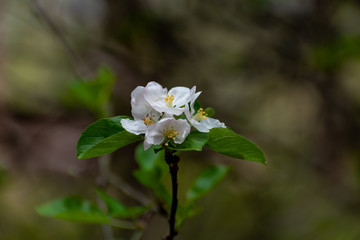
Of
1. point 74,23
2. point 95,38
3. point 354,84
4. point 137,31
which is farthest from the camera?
point 354,84

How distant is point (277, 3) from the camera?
10.5 ft

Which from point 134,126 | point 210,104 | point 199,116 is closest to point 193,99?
point 199,116

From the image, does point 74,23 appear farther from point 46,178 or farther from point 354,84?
point 354,84

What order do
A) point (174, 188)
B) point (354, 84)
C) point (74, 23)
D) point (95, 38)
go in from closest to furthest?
1. point (174, 188)
2. point (95, 38)
3. point (74, 23)
4. point (354, 84)

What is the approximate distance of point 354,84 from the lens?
4.45m

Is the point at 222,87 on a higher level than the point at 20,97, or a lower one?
higher

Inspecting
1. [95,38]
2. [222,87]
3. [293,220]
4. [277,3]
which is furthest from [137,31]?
[293,220]

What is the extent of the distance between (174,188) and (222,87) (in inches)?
106

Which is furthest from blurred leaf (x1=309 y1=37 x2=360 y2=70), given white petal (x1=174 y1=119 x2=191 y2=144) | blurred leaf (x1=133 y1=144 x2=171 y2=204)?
white petal (x1=174 y1=119 x2=191 y2=144)

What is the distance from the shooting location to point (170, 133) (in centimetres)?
78

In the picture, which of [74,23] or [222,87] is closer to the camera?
[74,23]

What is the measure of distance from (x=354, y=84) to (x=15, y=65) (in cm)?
410

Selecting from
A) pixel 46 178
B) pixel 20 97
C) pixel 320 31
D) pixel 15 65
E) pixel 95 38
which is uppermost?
pixel 320 31

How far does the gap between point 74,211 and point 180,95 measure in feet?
1.76
